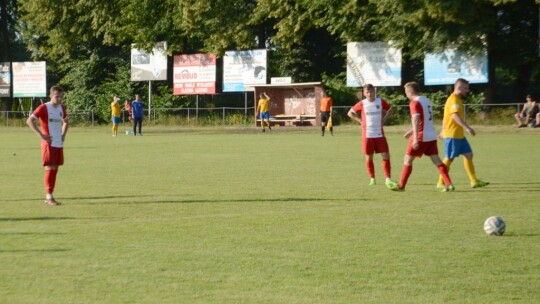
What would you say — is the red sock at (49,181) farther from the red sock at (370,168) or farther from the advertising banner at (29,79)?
the advertising banner at (29,79)

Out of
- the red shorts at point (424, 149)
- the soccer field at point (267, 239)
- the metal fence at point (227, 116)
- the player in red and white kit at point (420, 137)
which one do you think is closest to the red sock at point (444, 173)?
the player in red and white kit at point (420, 137)

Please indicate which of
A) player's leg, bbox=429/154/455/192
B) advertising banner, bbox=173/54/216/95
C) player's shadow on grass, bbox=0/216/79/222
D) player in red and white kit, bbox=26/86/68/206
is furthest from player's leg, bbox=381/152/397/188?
advertising banner, bbox=173/54/216/95

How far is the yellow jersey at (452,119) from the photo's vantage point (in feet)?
48.3

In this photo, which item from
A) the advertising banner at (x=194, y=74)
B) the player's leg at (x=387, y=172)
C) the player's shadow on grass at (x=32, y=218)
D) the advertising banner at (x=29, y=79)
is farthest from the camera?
the advertising banner at (x=29, y=79)

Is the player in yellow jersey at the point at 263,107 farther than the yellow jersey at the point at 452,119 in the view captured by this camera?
Yes

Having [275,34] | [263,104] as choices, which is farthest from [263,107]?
[275,34]

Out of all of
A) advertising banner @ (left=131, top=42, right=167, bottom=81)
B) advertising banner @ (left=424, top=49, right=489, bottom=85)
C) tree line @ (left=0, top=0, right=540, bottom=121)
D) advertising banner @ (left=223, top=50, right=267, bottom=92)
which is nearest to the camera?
advertising banner @ (left=424, top=49, right=489, bottom=85)

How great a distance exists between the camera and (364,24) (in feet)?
149

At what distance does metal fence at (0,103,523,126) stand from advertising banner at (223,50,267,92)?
1577mm

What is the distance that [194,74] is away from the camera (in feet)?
176

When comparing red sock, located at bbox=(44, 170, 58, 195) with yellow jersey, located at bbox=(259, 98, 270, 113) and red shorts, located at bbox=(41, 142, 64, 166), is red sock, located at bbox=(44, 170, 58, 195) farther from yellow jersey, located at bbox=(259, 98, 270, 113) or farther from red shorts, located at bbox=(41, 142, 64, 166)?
yellow jersey, located at bbox=(259, 98, 270, 113)

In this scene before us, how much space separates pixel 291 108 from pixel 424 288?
4401 centimetres

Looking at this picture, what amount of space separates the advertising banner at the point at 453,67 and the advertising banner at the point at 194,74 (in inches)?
578

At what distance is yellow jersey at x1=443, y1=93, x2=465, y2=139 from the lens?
14.7m
